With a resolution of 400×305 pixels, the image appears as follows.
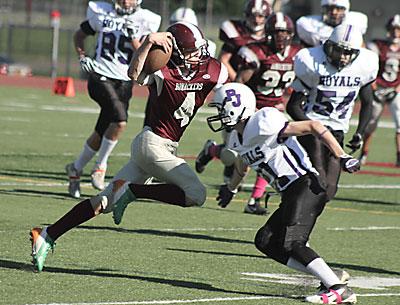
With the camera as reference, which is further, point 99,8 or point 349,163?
point 99,8

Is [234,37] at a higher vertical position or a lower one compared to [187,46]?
lower

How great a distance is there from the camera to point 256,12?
1181 cm

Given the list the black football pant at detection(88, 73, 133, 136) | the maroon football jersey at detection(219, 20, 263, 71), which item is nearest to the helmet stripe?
the maroon football jersey at detection(219, 20, 263, 71)

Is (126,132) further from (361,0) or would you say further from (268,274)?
(361,0)

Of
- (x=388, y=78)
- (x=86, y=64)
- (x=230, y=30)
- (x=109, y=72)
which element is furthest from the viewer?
(x=388, y=78)

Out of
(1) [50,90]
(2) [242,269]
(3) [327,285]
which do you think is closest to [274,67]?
(2) [242,269]

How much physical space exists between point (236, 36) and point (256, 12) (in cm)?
43

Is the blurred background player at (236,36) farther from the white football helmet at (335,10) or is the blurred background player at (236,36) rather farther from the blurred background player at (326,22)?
the white football helmet at (335,10)

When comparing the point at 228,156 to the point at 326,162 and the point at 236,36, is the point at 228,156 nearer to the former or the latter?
the point at 236,36

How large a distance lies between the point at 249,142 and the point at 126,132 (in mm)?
12638

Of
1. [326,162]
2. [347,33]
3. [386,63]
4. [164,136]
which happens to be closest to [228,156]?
[326,162]

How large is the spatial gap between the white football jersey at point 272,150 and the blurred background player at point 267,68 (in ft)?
12.3

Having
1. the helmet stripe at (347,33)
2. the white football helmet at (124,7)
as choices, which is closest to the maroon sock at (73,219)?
the helmet stripe at (347,33)

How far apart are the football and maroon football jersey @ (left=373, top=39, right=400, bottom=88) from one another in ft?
29.5
